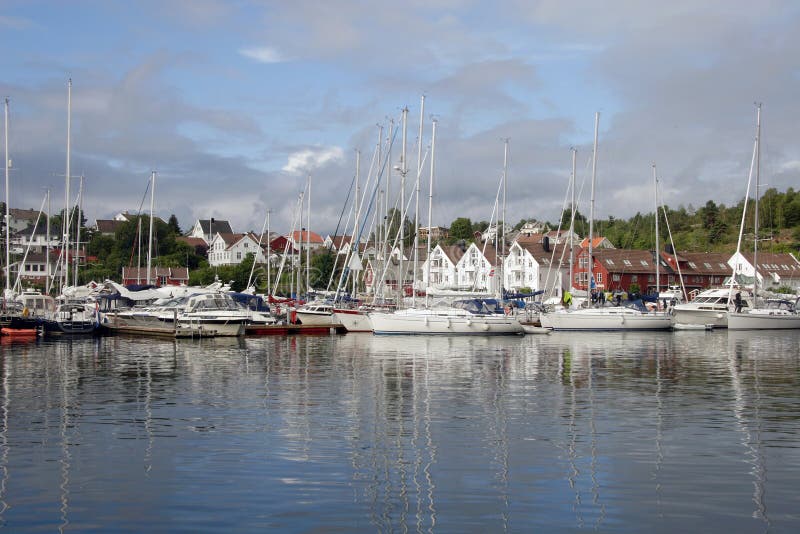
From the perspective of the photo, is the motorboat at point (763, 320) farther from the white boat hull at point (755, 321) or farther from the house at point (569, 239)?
the house at point (569, 239)

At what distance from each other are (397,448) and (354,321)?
41.3 meters

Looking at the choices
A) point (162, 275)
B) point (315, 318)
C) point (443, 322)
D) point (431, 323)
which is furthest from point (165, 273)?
point (443, 322)

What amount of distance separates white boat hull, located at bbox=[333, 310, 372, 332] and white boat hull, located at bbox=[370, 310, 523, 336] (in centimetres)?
242

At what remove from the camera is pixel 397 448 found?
1938cm

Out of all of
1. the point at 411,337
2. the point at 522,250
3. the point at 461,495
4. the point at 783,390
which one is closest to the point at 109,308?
the point at 411,337

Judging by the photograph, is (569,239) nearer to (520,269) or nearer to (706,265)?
(520,269)

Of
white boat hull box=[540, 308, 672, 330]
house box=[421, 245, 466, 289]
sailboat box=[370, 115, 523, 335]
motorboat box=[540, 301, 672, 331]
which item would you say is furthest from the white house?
sailboat box=[370, 115, 523, 335]

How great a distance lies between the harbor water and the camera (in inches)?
559

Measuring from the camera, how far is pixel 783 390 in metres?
29.8

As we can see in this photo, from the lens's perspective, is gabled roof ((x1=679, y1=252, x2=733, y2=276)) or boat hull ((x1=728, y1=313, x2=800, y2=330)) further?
gabled roof ((x1=679, y1=252, x2=733, y2=276))

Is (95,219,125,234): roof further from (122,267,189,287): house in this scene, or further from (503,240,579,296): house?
(503,240,579,296): house

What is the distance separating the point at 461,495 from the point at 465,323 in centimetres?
4241

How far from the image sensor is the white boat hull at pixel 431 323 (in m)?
57.2

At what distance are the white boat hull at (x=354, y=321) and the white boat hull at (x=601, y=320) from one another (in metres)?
13.6
